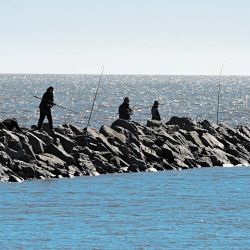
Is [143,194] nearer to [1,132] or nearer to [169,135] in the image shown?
[1,132]

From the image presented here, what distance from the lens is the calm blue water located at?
2345 cm

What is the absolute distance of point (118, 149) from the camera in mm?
37688

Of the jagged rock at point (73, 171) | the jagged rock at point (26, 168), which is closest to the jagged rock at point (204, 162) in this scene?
the jagged rock at point (73, 171)

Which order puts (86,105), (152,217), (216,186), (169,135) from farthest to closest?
(86,105)
(169,135)
(216,186)
(152,217)

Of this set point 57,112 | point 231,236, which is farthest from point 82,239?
point 57,112

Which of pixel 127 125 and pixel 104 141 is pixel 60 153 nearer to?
pixel 104 141

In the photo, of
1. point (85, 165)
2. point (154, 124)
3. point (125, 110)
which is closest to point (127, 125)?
point (125, 110)

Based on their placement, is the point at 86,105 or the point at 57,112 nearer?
the point at 57,112

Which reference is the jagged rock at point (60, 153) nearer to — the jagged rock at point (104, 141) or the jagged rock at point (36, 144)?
the jagged rock at point (36, 144)

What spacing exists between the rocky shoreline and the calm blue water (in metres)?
0.93

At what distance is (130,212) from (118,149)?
1000 cm

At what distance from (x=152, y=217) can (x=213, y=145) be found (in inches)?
614

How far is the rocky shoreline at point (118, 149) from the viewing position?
34281 millimetres

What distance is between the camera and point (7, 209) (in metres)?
27.7
